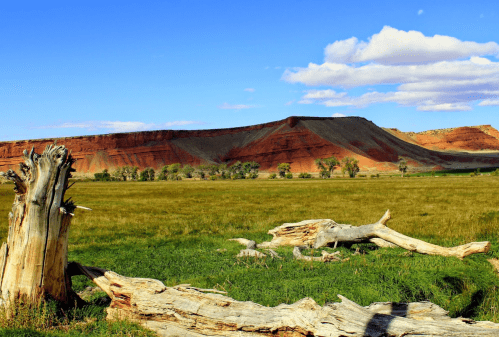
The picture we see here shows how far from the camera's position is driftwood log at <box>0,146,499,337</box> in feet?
16.0

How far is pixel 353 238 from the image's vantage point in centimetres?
1094

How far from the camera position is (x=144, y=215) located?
72.8ft

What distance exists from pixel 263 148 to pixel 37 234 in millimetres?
161614

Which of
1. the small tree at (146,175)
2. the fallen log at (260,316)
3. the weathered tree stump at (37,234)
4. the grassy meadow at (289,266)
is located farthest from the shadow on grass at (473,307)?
the small tree at (146,175)

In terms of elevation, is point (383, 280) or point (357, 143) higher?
point (357, 143)

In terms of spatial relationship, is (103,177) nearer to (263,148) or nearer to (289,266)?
(263,148)

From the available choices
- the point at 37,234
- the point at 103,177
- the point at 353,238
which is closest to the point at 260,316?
the point at 37,234

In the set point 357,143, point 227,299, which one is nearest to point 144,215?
point 227,299

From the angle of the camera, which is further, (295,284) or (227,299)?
(295,284)

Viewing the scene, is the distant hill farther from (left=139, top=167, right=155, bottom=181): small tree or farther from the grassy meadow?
the grassy meadow

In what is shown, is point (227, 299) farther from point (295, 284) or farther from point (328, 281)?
point (328, 281)

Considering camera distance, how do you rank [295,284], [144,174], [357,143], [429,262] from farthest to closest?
[357,143] → [144,174] → [429,262] → [295,284]

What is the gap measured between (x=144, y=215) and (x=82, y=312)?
16.0 meters

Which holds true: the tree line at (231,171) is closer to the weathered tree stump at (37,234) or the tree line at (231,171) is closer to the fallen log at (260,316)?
the weathered tree stump at (37,234)
